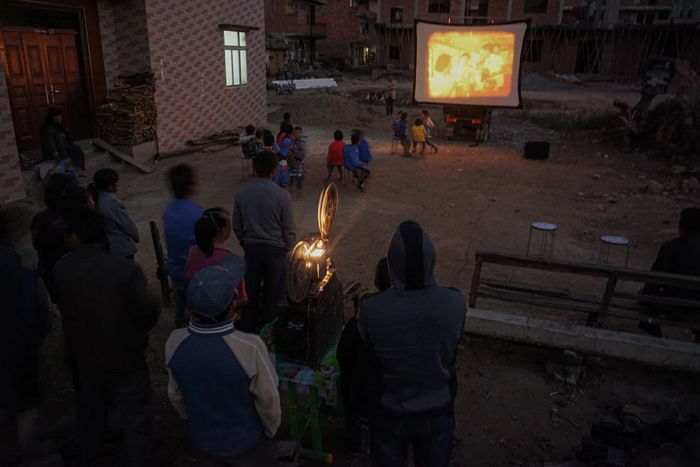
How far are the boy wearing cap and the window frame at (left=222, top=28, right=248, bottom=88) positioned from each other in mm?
14166

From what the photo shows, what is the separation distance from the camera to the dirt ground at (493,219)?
394 cm

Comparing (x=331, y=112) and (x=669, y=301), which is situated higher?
(x=331, y=112)

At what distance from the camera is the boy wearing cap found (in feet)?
7.00

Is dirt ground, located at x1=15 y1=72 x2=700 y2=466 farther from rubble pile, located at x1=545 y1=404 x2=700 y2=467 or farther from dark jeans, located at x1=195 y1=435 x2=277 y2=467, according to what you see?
dark jeans, located at x1=195 y1=435 x2=277 y2=467

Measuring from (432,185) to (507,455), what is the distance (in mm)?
8142

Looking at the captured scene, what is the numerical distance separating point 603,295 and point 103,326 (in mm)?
4368

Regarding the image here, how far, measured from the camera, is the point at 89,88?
465 inches

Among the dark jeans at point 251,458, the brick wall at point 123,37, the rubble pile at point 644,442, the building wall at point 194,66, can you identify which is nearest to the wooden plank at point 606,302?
the rubble pile at point 644,442

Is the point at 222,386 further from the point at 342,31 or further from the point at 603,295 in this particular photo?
the point at 342,31

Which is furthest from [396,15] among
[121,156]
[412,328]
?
[412,328]

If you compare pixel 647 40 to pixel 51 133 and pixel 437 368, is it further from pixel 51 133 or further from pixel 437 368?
pixel 437 368

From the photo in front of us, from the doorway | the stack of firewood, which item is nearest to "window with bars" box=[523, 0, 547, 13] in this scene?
the stack of firewood

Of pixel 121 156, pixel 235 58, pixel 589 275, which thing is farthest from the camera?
pixel 235 58

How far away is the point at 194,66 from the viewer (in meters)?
13.7
